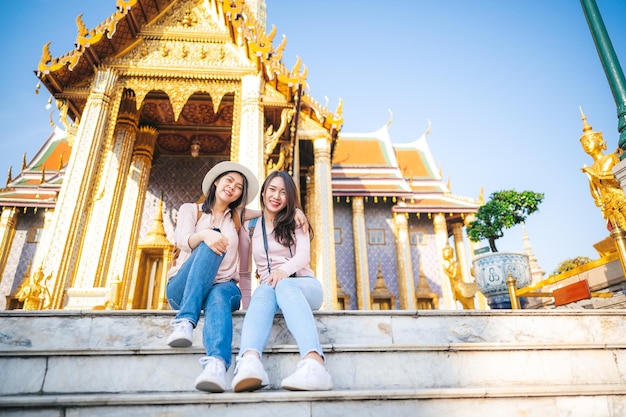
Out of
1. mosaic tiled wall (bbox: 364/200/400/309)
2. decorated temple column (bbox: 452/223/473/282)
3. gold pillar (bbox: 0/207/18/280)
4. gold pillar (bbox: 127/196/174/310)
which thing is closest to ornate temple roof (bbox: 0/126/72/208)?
gold pillar (bbox: 0/207/18/280)

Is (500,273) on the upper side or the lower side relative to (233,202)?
upper

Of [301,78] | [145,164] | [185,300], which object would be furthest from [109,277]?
[185,300]

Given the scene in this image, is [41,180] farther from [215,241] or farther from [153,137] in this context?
[215,241]

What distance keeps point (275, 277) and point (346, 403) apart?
24.9 inches

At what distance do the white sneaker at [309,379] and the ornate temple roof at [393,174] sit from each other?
38.3 ft

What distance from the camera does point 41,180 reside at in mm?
11445

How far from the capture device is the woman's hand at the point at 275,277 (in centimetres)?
183

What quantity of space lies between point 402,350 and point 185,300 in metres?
1.02

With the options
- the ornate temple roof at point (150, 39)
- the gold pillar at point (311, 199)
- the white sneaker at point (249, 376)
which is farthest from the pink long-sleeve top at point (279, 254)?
the gold pillar at point (311, 199)

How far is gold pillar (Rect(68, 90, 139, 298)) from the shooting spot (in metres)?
5.51

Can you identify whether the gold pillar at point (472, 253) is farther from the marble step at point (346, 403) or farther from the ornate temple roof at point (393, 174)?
the marble step at point (346, 403)

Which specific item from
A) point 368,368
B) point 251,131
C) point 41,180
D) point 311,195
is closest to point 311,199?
point 311,195

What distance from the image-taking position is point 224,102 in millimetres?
7000

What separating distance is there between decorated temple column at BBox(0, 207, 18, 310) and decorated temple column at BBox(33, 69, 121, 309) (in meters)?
7.11
